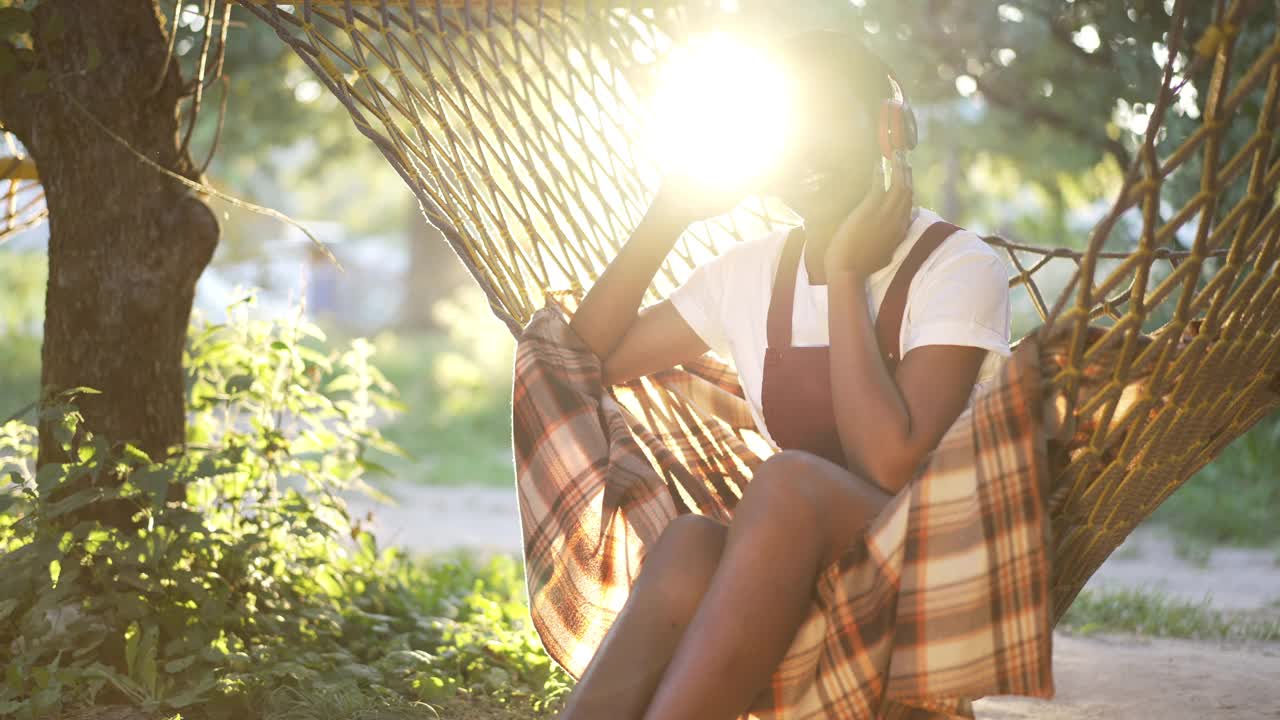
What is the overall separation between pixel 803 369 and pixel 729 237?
87cm

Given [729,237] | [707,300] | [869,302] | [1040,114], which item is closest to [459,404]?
[1040,114]

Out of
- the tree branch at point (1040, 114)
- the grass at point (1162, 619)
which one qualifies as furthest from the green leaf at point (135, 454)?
the tree branch at point (1040, 114)

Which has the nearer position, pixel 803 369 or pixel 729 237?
pixel 803 369

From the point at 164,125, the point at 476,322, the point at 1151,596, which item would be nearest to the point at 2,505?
the point at 164,125

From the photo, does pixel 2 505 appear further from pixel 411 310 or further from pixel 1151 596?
pixel 411 310

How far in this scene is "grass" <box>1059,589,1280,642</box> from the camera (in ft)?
8.90

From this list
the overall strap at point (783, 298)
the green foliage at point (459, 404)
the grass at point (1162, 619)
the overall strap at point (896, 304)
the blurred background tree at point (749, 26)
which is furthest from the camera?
the green foliage at point (459, 404)

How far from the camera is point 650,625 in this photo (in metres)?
1.50

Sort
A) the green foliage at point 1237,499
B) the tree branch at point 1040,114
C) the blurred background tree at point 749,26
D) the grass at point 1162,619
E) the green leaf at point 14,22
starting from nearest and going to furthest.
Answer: the green leaf at point 14,22 < the grass at point 1162,619 < the blurred background tree at point 749,26 < the green foliage at point 1237,499 < the tree branch at point 1040,114

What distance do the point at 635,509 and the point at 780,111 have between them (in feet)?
1.87

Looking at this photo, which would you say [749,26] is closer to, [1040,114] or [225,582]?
[225,582]

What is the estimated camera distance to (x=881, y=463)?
5.05 ft

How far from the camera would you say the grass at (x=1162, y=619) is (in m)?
2.71

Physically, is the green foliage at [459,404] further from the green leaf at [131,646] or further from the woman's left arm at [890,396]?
the woman's left arm at [890,396]
